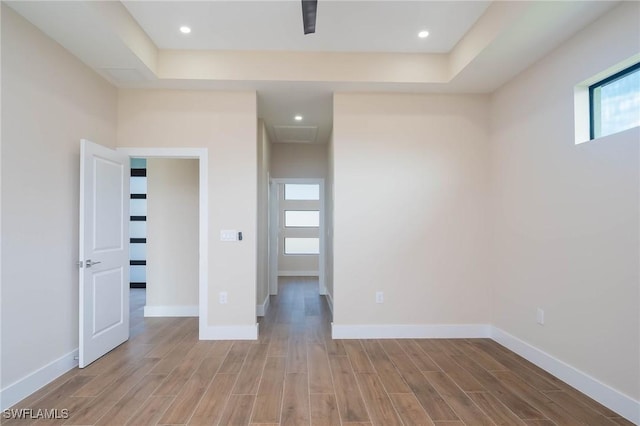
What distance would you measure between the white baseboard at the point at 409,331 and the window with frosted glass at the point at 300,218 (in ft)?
14.8

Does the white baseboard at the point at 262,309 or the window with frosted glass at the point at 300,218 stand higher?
the window with frosted glass at the point at 300,218

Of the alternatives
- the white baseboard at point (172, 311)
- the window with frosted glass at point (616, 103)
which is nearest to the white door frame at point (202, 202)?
the white baseboard at point (172, 311)

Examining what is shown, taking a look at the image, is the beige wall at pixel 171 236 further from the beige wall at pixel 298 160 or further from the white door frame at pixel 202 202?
the beige wall at pixel 298 160

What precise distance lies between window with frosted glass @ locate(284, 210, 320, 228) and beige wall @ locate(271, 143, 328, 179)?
2.01 meters

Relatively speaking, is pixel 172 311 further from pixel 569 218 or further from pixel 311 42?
pixel 569 218

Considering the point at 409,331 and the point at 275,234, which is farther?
the point at 275,234

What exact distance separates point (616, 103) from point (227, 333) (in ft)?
13.1

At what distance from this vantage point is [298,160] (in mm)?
6188

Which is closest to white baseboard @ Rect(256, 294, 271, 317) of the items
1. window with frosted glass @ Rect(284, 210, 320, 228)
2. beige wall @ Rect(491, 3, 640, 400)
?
beige wall @ Rect(491, 3, 640, 400)

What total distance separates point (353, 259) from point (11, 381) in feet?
9.72

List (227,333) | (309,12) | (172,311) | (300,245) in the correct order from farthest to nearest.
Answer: (300,245) → (172,311) → (227,333) → (309,12)

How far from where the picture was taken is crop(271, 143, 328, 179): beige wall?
615 cm

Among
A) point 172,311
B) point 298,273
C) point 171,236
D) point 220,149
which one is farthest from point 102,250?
point 298,273

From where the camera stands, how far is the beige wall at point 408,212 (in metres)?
3.69
